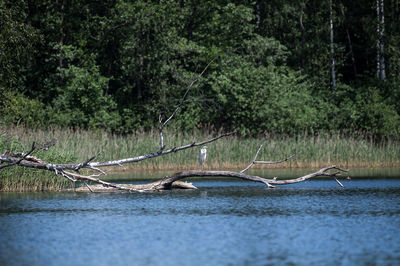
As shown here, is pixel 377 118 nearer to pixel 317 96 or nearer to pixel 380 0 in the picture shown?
pixel 317 96

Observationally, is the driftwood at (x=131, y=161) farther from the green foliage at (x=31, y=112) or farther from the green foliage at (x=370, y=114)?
the green foliage at (x=370, y=114)

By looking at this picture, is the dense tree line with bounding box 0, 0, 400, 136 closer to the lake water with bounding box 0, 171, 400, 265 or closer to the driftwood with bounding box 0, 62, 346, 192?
the driftwood with bounding box 0, 62, 346, 192

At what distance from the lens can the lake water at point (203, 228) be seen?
35.8 ft

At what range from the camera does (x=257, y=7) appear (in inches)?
1719

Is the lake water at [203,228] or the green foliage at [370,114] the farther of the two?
the green foliage at [370,114]

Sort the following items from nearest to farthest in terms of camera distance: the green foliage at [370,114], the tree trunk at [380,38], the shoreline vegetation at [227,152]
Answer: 1. the shoreline vegetation at [227,152]
2. the green foliage at [370,114]
3. the tree trunk at [380,38]

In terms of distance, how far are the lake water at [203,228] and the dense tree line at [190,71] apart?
1587 cm

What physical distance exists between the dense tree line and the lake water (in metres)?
15.9

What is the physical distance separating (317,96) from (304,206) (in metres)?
24.0

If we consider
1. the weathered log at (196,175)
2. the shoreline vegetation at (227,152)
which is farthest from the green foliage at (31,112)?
the weathered log at (196,175)

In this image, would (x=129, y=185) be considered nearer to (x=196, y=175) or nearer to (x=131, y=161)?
(x=196, y=175)

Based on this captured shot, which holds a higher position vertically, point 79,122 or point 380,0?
point 380,0

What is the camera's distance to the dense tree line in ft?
119

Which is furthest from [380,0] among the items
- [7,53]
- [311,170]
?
[7,53]
